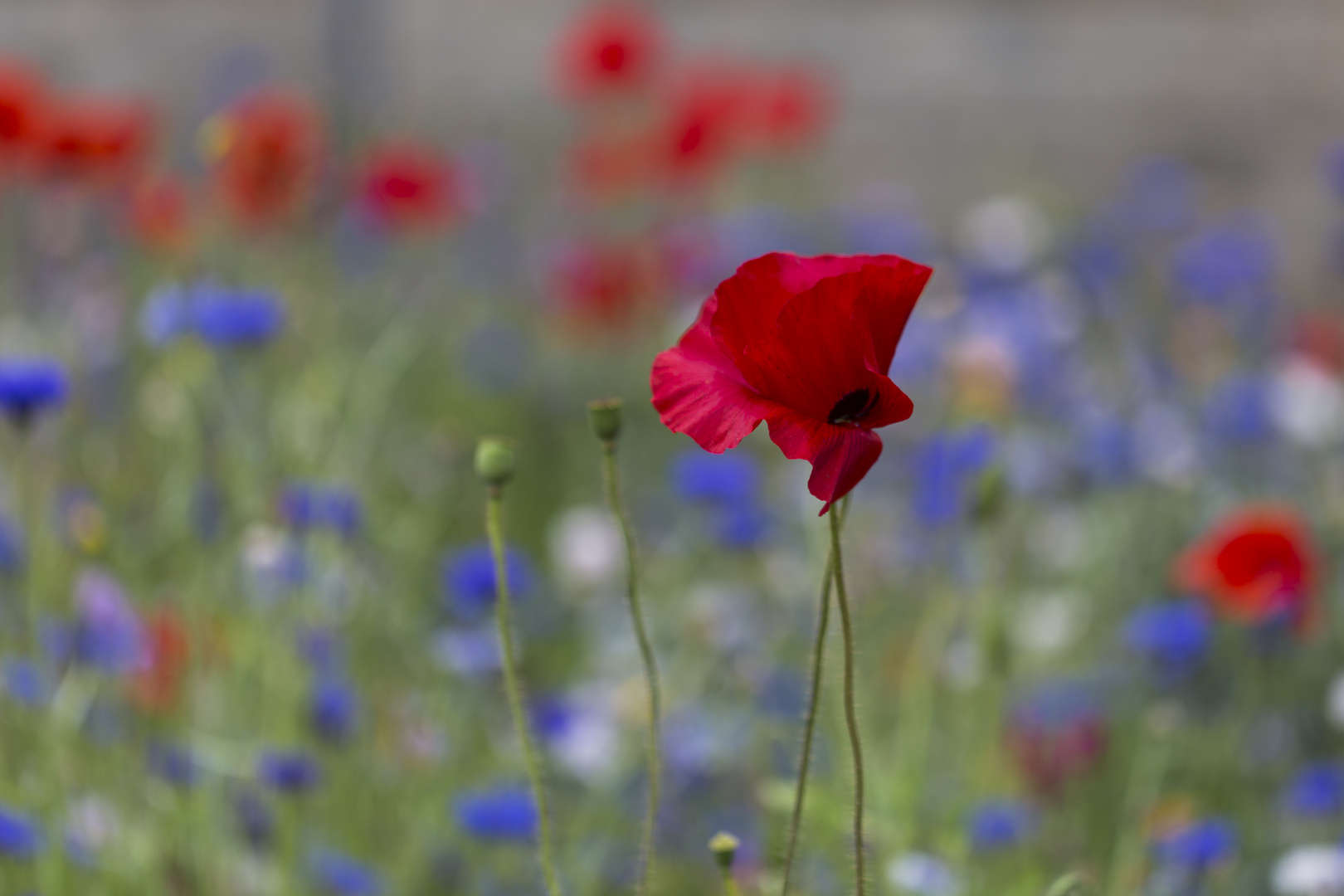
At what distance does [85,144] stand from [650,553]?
1143 millimetres

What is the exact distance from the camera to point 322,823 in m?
1.57

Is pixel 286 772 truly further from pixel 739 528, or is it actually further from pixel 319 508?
pixel 739 528

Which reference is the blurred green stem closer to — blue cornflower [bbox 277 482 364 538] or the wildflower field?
the wildflower field

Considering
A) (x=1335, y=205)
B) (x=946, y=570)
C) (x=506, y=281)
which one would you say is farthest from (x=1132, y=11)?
(x=946, y=570)

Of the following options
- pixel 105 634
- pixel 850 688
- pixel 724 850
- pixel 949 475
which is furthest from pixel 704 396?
pixel 949 475

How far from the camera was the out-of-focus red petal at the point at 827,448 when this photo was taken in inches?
27.6

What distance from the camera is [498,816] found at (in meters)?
1.31

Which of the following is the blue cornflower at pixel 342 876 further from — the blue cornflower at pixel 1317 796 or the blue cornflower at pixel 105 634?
the blue cornflower at pixel 1317 796

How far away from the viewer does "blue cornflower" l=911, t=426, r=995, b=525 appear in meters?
1.95

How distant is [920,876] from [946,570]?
0.93m

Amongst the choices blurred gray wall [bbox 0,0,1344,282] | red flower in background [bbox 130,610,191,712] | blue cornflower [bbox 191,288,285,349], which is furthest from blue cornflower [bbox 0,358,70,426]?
blurred gray wall [bbox 0,0,1344,282]

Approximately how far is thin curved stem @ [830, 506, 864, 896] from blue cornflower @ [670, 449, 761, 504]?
1.05 metres

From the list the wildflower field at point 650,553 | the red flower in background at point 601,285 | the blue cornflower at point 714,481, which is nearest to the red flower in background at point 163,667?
the wildflower field at point 650,553

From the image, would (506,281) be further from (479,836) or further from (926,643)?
(479,836)
